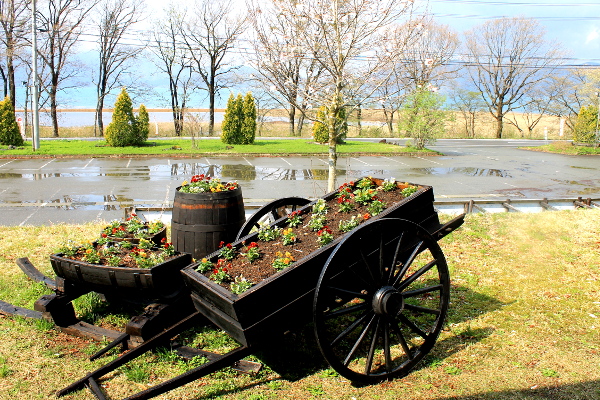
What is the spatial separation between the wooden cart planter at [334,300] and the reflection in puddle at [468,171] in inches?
527

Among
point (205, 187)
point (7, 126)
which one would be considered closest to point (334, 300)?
point (205, 187)

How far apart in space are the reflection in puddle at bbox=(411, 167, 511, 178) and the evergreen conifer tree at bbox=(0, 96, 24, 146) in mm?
18498

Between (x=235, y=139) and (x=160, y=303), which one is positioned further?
(x=235, y=139)

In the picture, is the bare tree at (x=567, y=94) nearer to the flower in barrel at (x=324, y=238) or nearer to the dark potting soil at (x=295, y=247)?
the dark potting soil at (x=295, y=247)

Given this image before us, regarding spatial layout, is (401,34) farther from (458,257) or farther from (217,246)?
(217,246)

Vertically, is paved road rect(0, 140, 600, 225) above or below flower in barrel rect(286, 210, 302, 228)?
below

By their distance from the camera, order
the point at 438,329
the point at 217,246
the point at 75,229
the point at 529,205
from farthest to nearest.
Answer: the point at 529,205 → the point at 75,229 → the point at 217,246 → the point at 438,329

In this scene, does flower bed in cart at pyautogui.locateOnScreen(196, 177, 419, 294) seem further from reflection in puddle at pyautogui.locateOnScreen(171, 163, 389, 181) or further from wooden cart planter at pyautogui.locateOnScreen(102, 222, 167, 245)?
reflection in puddle at pyautogui.locateOnScreen(171, 163, 389, 181)

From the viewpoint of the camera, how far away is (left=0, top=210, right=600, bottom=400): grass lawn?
359 centimetres

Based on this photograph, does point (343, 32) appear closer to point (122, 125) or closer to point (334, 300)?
point (334, 300)

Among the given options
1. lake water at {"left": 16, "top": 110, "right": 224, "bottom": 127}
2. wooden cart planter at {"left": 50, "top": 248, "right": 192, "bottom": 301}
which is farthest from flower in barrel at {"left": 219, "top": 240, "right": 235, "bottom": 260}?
lake water at {"left": 16, "top": 110, "right": 224, "bottom": 127}

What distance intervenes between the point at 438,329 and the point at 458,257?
10.1 ft

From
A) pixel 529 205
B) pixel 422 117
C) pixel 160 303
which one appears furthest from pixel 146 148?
pixel 160 303

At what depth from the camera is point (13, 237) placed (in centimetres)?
741
